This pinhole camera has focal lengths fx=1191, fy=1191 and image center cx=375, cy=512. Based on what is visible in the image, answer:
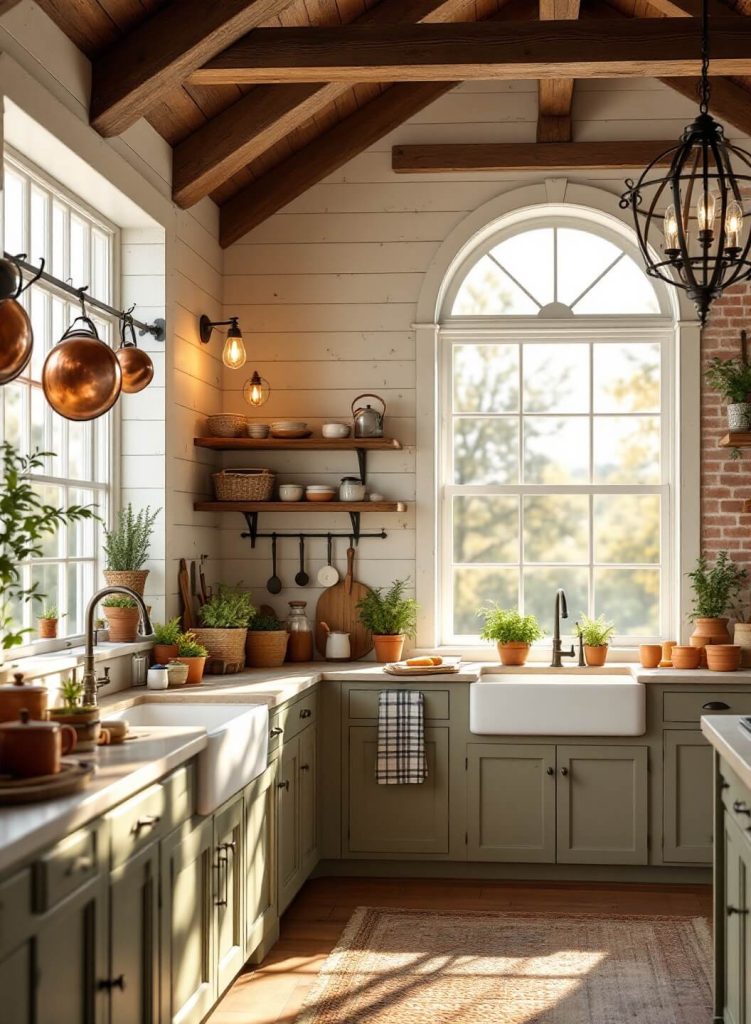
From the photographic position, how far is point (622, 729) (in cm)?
511

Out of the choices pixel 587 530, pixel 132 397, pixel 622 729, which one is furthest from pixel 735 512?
pixel 132 397

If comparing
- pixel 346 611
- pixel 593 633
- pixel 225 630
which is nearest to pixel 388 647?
pixel 346 611

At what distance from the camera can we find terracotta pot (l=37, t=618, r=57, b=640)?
13.3 ft

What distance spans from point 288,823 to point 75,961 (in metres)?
2.16

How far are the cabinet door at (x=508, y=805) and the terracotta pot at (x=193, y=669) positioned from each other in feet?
4.15

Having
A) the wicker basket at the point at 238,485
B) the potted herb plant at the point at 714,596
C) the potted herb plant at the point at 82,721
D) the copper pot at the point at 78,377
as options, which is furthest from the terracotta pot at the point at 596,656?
the potted herb plant at the point at 82,721

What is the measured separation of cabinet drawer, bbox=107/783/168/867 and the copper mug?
0.20 metres

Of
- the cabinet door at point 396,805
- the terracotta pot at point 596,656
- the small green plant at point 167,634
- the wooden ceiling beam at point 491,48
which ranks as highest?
the wooden ceiling beam at point 491,48

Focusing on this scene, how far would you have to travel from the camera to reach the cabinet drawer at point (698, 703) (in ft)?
16.8

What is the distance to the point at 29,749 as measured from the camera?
8.37 feet

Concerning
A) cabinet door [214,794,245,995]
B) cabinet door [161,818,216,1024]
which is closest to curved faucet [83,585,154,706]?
cabinet door [161,818,216,1024]

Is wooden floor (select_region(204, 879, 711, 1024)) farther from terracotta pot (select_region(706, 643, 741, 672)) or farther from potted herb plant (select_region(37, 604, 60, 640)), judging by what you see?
potted herb plant (select_region(37, 604, 60, 640))

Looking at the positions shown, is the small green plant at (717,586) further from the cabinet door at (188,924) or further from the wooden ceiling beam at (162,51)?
the wooden ceiling beam at (162,51)

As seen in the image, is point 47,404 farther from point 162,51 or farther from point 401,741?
point 401,741
